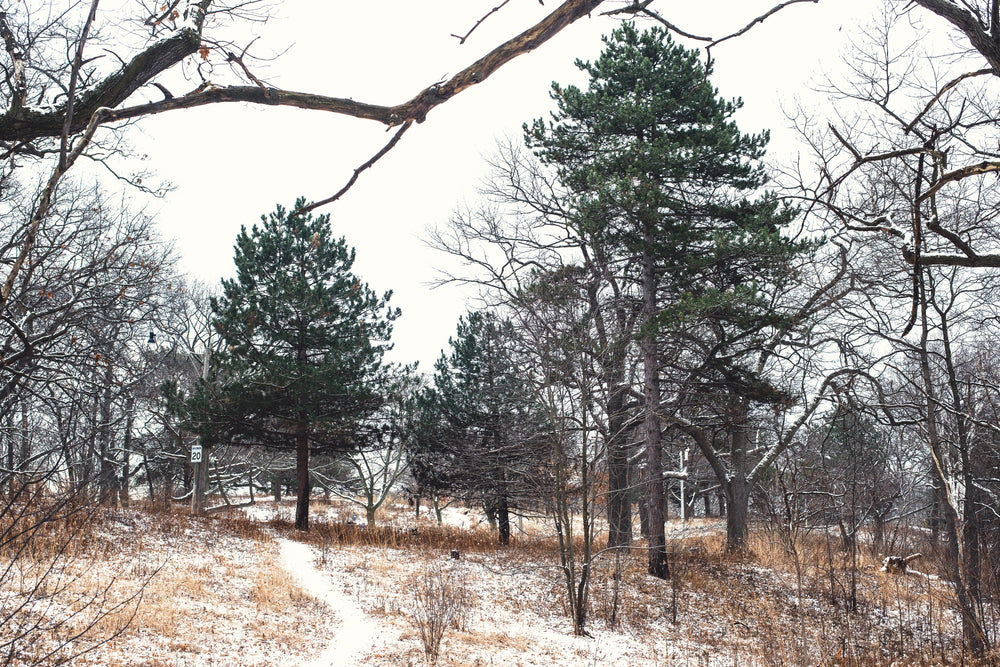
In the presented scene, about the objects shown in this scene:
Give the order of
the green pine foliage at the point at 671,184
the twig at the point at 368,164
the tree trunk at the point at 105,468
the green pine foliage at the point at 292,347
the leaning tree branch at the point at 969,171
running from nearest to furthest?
the twig at the point at 368,164 < the leaning tree branch at the point at 969,171 < the tree trunk at the point at 105,468 < the green pine foliage at the point at 671,184 < the green pine foliage at the point at 292,347

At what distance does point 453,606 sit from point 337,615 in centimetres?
166

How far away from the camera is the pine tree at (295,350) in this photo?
15.9 metres

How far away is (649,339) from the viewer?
12445mm

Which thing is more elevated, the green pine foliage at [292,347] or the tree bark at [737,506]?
the green pine foliage at [292,347]

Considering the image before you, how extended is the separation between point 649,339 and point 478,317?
235 inches

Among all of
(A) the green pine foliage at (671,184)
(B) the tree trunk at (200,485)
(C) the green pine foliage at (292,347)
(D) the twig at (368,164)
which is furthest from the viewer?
(B) the tree trunk at (200,485)

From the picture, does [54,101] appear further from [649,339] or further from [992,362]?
[992,362]

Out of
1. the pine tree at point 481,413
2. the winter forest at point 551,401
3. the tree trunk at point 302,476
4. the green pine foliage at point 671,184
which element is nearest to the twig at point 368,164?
the winter forest at point 551,401

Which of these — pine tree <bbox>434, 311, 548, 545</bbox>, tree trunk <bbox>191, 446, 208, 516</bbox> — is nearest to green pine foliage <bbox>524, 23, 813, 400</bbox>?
pine tree <bbox>434, 311, 548, 545</bbox>

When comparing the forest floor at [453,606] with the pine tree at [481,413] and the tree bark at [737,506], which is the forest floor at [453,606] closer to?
the tree bark at [737,506]

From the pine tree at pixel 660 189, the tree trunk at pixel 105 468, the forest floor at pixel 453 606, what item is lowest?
the forest floor at pixel 453 606

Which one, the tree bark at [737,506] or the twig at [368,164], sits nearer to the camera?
the twig at [368,164]

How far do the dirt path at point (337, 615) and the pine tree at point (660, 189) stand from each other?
6011mm

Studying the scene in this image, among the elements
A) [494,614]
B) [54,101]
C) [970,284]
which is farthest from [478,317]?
[54,101]
